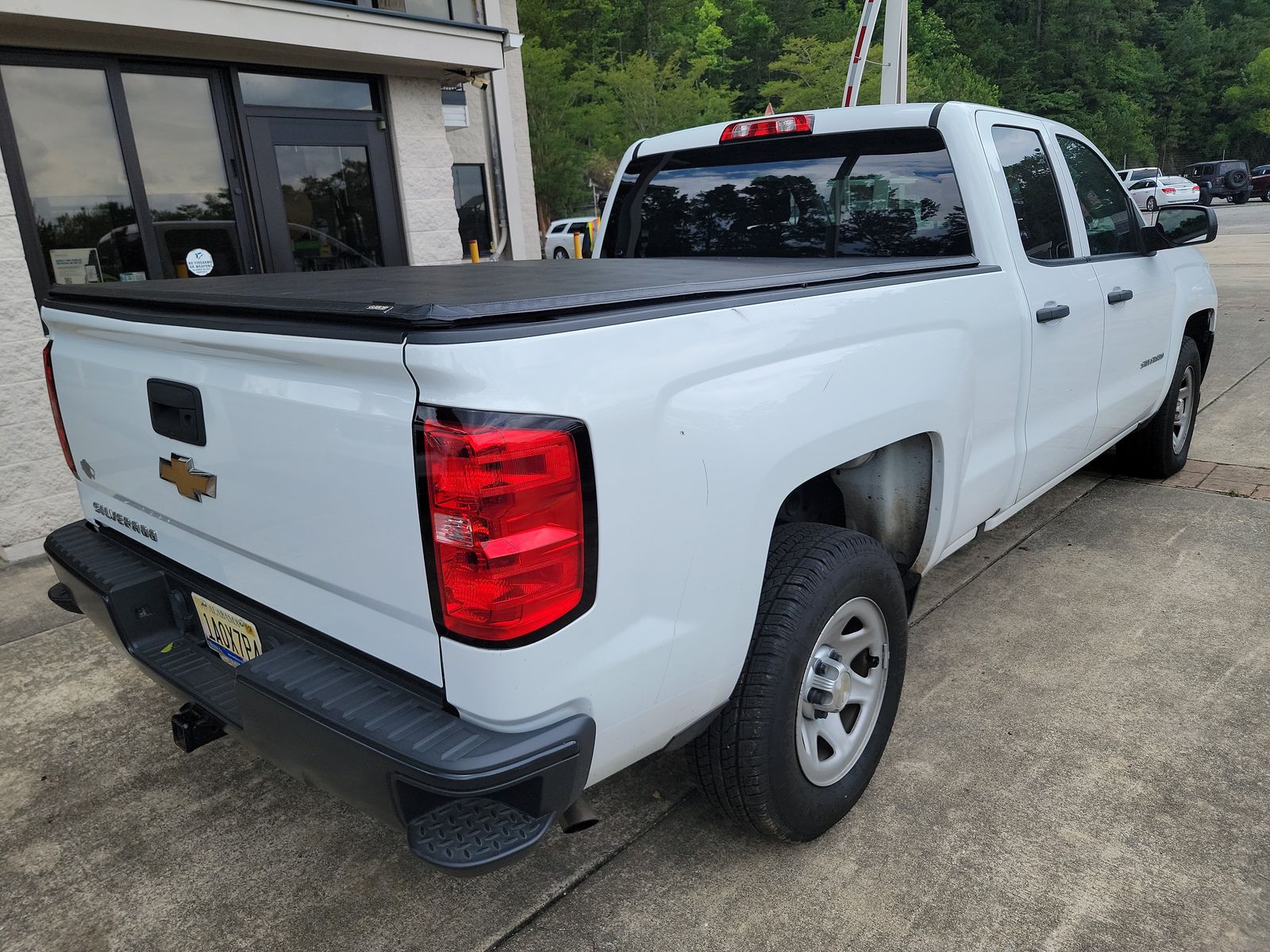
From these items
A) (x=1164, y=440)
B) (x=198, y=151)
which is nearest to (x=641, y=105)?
(x=198, y=151)

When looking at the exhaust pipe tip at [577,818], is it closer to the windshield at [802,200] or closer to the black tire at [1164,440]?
the windshield at [802,200]

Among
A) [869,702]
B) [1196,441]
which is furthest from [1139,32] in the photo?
[869,702]

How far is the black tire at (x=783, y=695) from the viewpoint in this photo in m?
2.12

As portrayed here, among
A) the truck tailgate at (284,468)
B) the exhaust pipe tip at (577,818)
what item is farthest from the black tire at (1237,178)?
the truck tailgate at (284,468)

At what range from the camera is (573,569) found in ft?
5.33

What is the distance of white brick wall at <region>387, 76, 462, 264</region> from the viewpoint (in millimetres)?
7574

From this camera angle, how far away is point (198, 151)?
6.56m

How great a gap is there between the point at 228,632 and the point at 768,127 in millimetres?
2690

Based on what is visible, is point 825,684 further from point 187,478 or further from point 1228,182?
point 1228,182

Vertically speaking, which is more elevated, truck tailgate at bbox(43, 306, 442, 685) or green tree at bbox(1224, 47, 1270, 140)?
green tree at bbox(1224, 47, 1270, 140)

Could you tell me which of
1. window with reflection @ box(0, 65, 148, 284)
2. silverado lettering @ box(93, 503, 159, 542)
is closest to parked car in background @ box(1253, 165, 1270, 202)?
window with reflection @ box(0, 65, 148, 284)

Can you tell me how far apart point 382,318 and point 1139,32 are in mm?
91090

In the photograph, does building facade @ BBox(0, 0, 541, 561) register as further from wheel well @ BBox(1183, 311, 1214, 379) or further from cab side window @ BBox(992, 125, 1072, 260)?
wheel well @ BBox(1183, 311, 1214, 379)

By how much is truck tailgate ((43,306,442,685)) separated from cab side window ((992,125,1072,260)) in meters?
2.55
